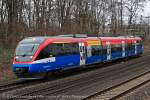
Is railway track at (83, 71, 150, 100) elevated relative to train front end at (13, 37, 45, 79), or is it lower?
lower

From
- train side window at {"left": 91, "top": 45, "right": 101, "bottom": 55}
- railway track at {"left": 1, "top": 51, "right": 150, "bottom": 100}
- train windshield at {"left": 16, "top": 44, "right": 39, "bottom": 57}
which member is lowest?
railway track at {"left": 1, "top": 51, "right": 150, "bottom": 100}

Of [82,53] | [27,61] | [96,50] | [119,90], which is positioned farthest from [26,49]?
[96,50]

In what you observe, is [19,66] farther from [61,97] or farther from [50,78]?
[61,97]

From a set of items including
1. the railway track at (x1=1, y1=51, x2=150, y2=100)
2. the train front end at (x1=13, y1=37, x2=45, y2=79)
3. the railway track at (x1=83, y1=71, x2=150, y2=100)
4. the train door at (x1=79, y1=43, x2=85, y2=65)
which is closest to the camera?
the railway track at (x1=83, y1=71, x2=150, y2=100)

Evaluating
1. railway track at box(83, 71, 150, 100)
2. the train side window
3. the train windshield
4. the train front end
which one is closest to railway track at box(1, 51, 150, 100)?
the train front end

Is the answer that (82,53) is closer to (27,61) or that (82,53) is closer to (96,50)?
(96,50)

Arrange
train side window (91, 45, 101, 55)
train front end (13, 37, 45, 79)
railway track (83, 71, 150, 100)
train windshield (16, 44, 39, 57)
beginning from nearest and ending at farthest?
railway track (83, 71, 150, 100) → train front end (13, 37, 45, 79) → train windshield (16, 44, 39, 57) → train side window (91, 45, 101, 55)

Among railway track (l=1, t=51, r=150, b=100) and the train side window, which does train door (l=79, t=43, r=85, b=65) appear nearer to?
the train side window

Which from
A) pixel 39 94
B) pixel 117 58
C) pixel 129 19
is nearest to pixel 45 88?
pixel 39 94

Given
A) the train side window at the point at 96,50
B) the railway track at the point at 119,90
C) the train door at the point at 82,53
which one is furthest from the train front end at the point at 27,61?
the train side window at the point at 96,50

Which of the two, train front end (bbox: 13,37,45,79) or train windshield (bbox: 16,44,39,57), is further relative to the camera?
train windshield (bbox: 16,44,39,57)

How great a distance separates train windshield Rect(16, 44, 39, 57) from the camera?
71.6 feet

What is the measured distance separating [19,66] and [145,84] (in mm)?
7163

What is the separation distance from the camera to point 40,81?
22453mm
